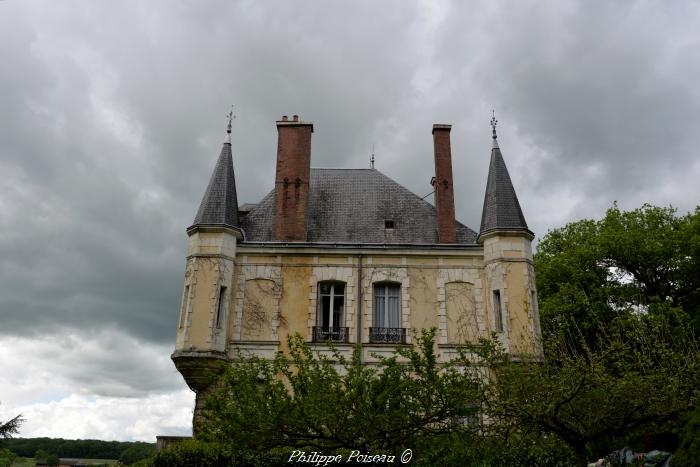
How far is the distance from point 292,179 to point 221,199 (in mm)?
2200

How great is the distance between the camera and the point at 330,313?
15.8m

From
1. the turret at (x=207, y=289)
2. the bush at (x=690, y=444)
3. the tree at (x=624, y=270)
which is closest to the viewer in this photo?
the bush at (x=690, y=444)

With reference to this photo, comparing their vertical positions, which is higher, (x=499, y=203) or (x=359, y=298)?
(x=499, y=203)

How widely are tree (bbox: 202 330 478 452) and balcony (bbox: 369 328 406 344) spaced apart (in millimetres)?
5681

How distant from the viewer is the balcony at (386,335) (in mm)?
15367

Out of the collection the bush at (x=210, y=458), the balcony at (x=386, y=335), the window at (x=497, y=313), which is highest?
the window at (x=497, y=313)

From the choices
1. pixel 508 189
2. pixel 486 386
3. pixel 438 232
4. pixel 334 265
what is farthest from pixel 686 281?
pixel 486 386

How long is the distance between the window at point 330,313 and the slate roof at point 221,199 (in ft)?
10.5

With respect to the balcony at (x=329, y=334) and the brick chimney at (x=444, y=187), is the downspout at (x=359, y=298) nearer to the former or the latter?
Answer: the balcony at (x=329, y=334)

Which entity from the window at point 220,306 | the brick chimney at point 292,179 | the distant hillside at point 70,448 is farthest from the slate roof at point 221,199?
the distant hillside at point 70,448

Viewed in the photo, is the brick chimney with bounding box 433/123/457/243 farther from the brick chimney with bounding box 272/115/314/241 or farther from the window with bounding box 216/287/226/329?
the window with bounding box 216/287/226/329

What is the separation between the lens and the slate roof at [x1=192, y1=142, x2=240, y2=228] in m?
16.0

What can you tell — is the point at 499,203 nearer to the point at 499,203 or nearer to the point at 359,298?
the point at 499,203

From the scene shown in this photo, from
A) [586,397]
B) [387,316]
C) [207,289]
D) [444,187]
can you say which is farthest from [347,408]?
[444,187]
